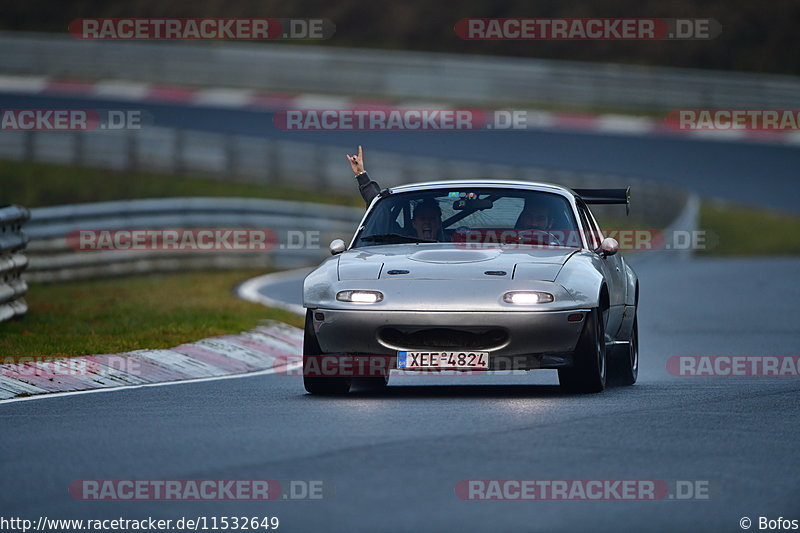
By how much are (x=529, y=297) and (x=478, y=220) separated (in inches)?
52.5

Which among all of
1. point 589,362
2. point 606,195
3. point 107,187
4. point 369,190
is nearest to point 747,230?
point 107,187

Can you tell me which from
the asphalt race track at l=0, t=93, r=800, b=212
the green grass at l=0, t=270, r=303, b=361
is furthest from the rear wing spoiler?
the asphalt race track at l=0, t=93, r=800, b=212

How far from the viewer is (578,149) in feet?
131

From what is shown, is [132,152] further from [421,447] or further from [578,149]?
[421,447]

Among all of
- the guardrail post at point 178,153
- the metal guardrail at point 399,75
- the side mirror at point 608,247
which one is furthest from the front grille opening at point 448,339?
the metal guardrail at point 399,75

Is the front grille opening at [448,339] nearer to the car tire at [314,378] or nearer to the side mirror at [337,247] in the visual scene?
the car tire at [314,378]

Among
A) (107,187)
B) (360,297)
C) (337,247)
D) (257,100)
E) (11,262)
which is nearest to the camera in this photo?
(360,297)

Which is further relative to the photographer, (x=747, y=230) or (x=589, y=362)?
(x=747, y=230)

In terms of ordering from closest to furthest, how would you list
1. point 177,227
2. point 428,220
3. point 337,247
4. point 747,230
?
1. point 337,247
2. point 428,220
3. point 177,227
4. point 747,230

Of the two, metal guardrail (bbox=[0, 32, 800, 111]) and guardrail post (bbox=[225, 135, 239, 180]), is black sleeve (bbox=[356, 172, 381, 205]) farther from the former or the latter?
metal guardrail (bbox=[0, 32, 800, 111])

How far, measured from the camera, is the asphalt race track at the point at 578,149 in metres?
37.1

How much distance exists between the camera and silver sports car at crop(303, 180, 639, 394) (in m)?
10.3

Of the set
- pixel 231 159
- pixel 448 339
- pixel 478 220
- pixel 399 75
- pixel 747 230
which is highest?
pixel 399 75

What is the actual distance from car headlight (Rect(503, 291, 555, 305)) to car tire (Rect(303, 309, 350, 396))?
1.27 metres
